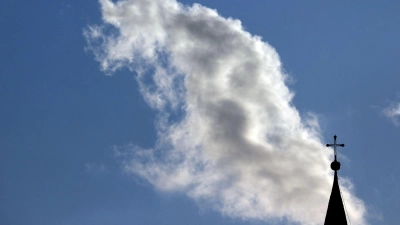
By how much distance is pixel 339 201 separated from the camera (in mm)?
188125

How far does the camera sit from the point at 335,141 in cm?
19188

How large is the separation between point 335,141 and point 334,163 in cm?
277

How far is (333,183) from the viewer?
19050 cm

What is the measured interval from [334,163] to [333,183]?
2601mm

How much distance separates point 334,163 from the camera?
191375mm

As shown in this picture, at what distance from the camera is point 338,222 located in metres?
186

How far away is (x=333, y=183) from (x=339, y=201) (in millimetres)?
3205

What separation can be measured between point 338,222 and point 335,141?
454 inches

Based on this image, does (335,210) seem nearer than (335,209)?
Yes

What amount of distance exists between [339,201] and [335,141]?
26.8 feet

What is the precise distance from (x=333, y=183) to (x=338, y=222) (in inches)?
264

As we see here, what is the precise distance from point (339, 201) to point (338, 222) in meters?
3.56

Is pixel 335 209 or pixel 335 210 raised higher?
pixel 335 209
